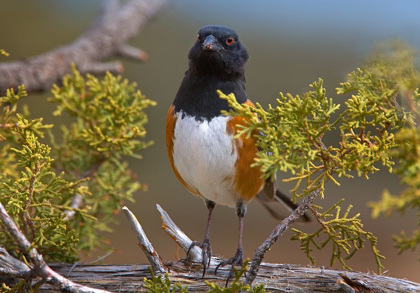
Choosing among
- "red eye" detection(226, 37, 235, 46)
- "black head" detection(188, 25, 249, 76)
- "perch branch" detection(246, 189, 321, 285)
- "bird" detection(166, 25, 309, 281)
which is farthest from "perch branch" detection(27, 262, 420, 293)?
"red eye" detection(226, 37, 235, 46)

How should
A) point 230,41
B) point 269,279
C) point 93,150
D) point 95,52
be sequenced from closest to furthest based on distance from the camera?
1. point 269,279
2. point 230,41
3. point 93,150
4. point 95,52

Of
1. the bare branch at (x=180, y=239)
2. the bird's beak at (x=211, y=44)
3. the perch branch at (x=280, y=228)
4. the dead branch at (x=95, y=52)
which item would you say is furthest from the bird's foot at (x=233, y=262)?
the dead branch at (x=95, y=52)

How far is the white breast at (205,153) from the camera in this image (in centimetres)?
258

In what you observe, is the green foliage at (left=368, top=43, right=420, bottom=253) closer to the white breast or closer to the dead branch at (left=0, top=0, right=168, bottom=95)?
the white breast

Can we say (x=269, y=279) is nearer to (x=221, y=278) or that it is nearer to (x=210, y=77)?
(x=221, y=278)

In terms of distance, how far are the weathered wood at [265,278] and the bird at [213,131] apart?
0.35ft

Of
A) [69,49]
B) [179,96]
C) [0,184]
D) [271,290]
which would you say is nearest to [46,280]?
[0,184]

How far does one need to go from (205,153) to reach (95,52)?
2.27 metres

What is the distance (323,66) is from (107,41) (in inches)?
197

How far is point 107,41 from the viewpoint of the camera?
14.8 feet

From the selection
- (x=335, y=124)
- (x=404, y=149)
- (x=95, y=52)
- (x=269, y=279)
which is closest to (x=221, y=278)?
(x=269, y=279)

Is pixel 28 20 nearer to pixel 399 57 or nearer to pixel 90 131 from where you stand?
pixel 90 131

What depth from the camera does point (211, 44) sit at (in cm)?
271

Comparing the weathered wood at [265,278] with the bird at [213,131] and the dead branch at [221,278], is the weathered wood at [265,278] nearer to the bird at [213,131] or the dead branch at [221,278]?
the dead branch at [221,278]
